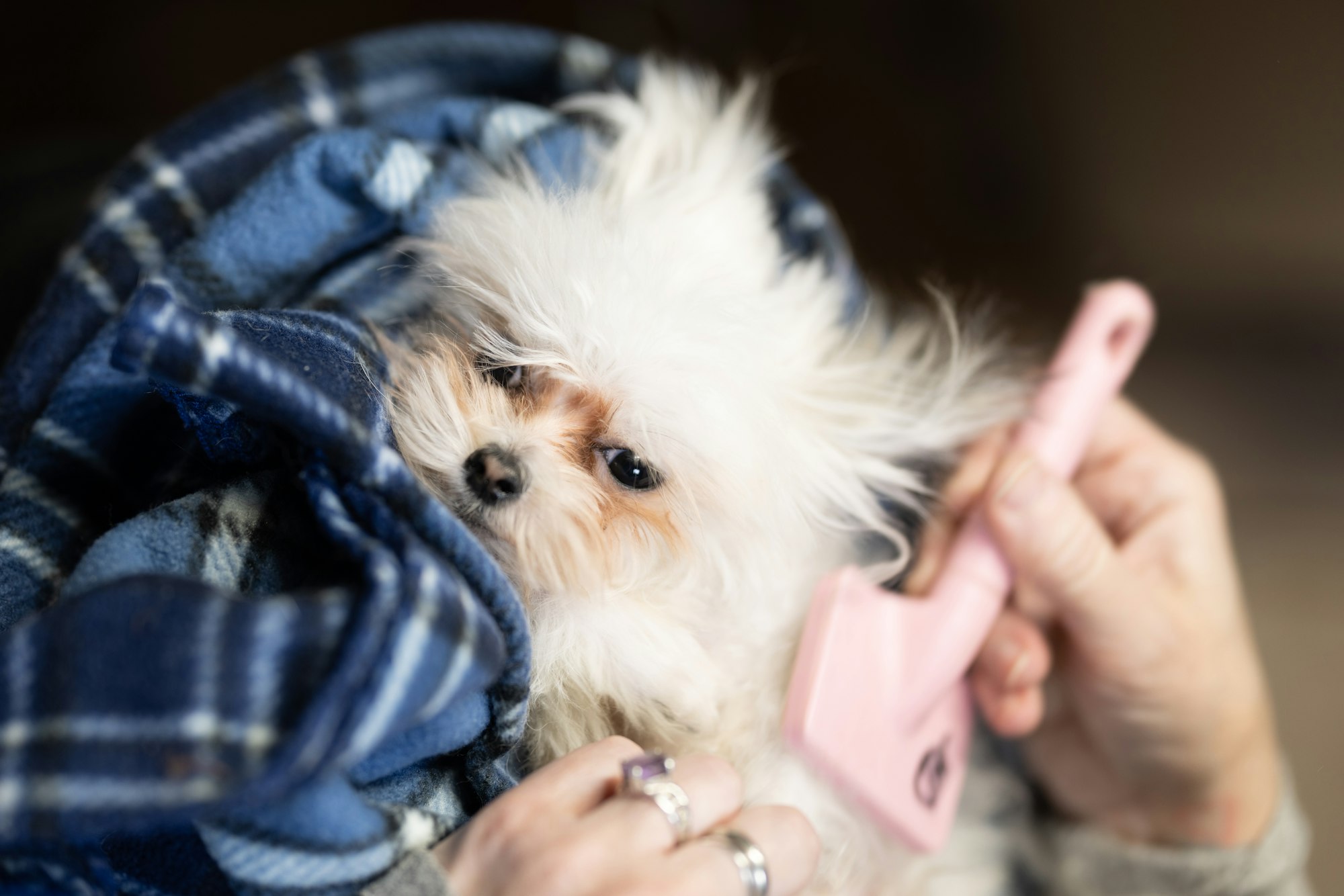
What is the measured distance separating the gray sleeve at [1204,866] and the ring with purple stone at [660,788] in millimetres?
560

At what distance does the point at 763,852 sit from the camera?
566mm

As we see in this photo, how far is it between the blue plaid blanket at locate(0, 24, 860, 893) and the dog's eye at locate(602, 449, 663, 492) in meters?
0.17

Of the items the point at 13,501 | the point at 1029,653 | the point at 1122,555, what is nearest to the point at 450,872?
the point at 13,501

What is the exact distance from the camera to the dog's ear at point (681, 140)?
2.42ft

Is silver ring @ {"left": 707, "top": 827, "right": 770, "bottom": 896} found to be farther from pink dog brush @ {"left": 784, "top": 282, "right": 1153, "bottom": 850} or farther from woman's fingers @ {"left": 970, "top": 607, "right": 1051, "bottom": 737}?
woman's fingers @ {"left": 970, "top": 607, "right": 1051, "bottom": 737}

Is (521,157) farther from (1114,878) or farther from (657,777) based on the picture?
(1114,878)

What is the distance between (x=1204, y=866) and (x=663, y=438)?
68 centimetres

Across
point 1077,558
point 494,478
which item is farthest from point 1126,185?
point 494,478

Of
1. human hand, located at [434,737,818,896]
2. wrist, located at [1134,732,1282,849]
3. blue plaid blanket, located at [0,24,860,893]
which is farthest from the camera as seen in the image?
wrist, located at [1134,732,1282,849]

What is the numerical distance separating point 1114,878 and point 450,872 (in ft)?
2.29

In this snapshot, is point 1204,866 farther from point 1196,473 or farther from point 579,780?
point 579,780

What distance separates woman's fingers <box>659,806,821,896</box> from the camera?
1.72ft

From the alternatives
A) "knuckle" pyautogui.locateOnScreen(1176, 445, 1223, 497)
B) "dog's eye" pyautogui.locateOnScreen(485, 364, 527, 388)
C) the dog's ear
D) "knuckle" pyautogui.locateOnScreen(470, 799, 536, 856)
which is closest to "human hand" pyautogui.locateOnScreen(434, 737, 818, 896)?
"knuckle" pyautogui.locateOnScreen(470, 799, 536, 856)

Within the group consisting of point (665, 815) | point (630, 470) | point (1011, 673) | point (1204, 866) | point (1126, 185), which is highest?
point (1126, 185)
